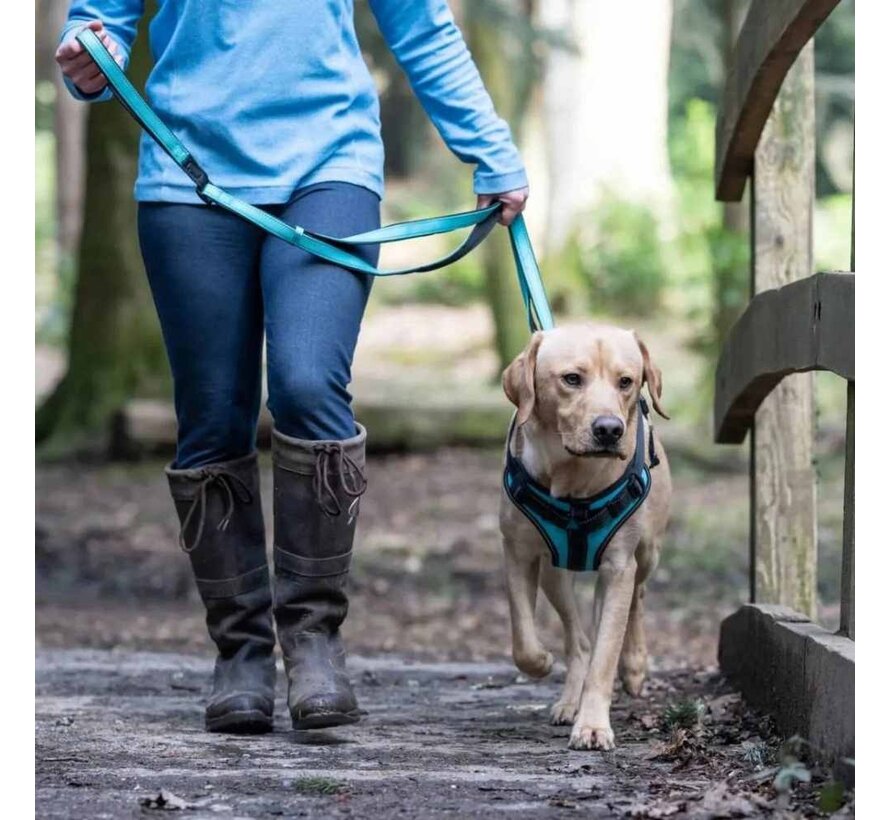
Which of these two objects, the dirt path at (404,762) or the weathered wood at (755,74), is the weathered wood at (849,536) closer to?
the dirt path at (404,762)

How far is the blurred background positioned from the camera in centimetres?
896

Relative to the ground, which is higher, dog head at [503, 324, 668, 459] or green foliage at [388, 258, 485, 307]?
green foliage at [388, 258, 485, 307]

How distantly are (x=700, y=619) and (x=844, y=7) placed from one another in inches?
426

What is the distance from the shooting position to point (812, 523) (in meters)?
5.61

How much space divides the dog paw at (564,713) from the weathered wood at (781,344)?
3.75ft

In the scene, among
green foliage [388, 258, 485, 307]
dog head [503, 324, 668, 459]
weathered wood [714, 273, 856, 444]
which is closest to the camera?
weathered wood [714, 273, 856, 444]

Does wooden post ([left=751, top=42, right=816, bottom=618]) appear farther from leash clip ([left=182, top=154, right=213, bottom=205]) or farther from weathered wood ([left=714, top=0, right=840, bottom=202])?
leash clip ([left=182, top=154, right=213, bottom=205])

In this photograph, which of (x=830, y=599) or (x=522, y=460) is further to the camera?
(x=830, y=599)

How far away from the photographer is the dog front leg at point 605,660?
4086 mm

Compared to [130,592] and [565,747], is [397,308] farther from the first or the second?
[565,747]

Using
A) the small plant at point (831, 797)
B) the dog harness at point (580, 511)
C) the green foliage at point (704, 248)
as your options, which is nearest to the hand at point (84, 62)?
the dog harness at point (580, 511)

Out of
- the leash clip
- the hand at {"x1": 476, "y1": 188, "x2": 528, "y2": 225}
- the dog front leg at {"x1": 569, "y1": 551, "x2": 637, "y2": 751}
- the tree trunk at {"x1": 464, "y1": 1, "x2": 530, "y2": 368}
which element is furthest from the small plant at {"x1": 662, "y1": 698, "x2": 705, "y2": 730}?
the tree trunk at {"x1": 464, "y1": 1, "x2": 530, "y2": 368}

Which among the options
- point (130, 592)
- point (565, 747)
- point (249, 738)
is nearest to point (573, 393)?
point (565, 747)

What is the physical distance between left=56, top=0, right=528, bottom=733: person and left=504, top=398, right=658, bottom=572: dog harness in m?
0.52
